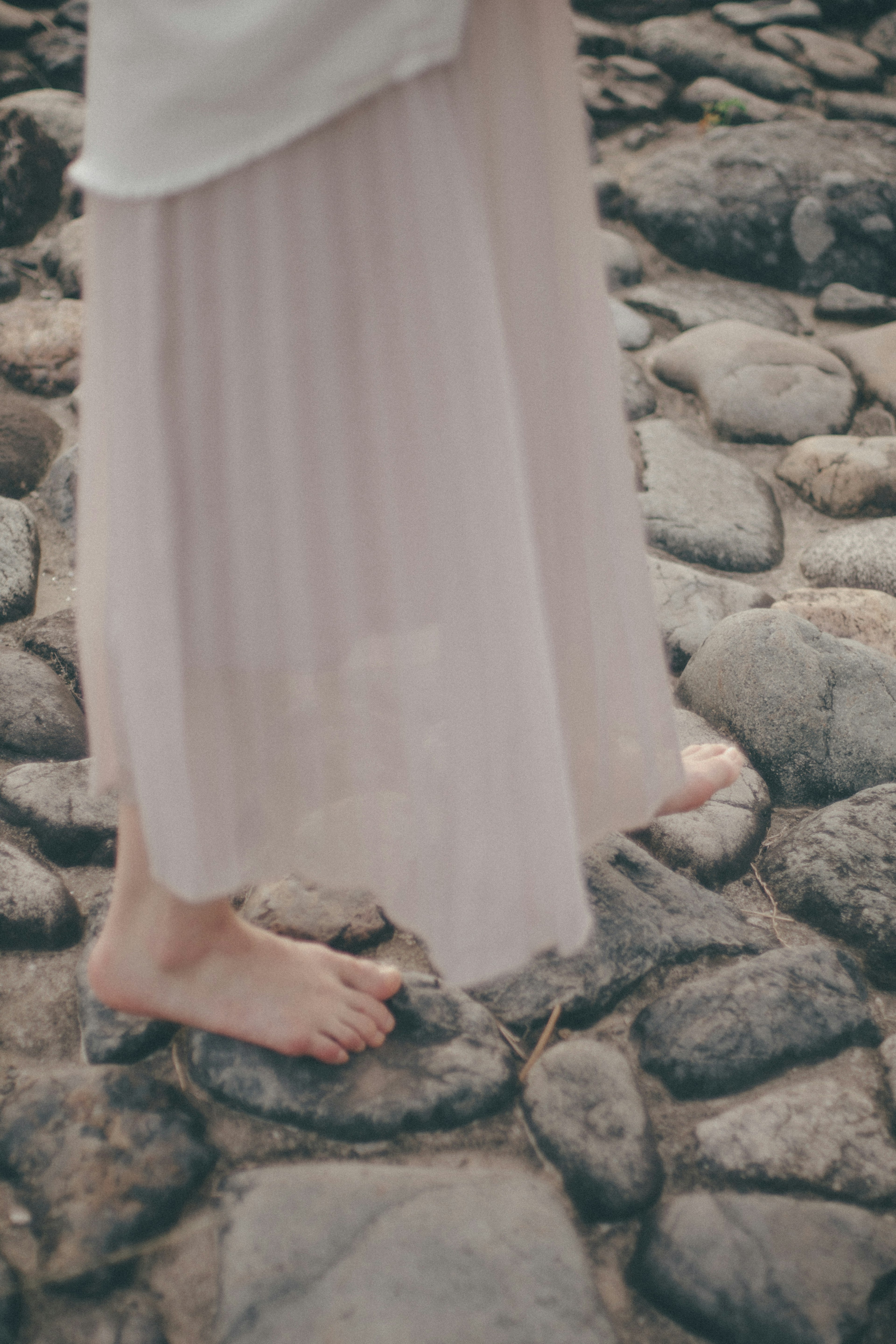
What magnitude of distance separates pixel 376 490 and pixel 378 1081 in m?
0.65

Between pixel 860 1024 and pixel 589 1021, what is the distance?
32 centimetres

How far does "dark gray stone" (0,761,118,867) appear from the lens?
4.19ft

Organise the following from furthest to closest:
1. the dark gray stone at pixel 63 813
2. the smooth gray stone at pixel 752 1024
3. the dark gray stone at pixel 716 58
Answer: the dark gray stone at pixel 716 58 → the dark gray stone at pixel 63 813 → the smooth gray stone at pixel 752 1024

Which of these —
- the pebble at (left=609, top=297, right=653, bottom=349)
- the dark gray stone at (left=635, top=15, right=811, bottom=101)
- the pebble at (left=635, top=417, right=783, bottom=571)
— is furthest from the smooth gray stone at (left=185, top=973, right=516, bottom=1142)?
the dark gray stone at (left=635, top=15, right=811, bottom=101)

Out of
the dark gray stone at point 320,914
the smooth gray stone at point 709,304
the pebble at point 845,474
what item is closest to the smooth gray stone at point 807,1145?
the dark gray stone at point 320,914

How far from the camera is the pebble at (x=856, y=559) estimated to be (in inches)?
71.7

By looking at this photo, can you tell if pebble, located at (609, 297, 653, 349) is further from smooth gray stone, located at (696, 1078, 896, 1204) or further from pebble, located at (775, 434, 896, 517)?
smooth gray stone, located at (696, 1078, 896, 1204)

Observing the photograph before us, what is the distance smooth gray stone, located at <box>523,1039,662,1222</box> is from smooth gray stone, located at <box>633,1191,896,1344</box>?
0.04 metres

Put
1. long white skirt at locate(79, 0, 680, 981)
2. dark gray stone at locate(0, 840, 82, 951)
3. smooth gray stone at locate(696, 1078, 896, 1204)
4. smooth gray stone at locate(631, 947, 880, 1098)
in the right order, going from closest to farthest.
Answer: long white skirt at locate(79, 0, 680, 981)
smooth gray stone at locate(696, 1078, 896, 1204)
smooth gray stone at locate(631, 947, 880, 1098)
dark gray stone at locate(0, 840, 82, 951)

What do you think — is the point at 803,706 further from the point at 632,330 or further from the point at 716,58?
the point at 716,58

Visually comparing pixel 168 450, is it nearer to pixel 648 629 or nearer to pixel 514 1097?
pixel 648 629

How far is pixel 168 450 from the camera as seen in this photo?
2.40 ft

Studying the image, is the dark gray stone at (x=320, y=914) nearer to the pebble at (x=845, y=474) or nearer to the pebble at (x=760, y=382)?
the pebble at (x=845, y=474)

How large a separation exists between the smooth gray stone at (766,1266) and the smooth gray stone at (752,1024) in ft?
0.47
